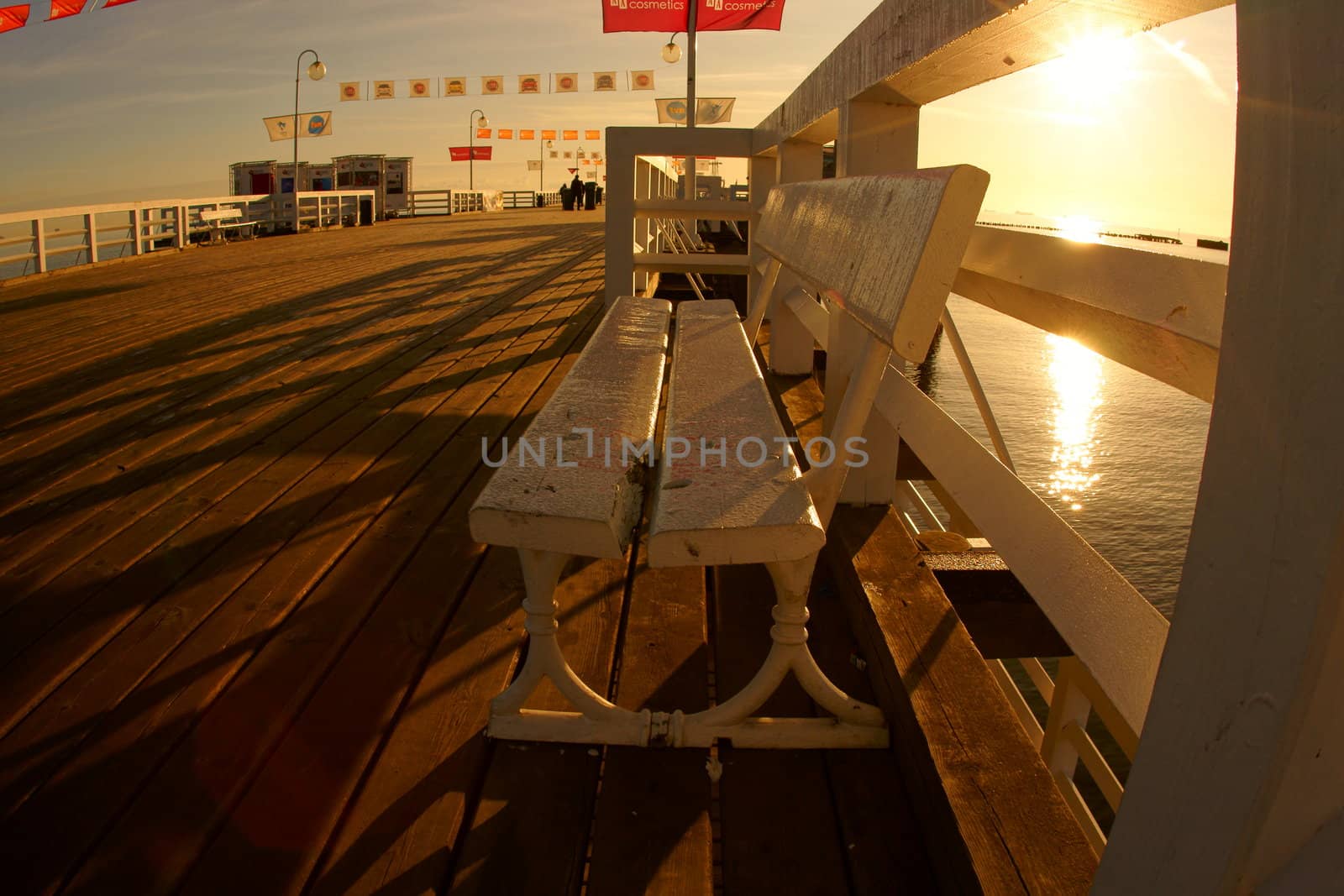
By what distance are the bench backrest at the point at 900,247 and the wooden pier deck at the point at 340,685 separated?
663 millimetres

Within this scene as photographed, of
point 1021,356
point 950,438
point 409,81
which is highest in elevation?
point 409,81

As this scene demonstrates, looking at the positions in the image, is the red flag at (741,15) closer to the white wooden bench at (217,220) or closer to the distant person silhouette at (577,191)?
the white wooden bench at (217,220)

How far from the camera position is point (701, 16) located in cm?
894

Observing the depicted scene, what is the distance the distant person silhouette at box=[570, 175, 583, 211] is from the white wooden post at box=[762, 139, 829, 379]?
29.3m

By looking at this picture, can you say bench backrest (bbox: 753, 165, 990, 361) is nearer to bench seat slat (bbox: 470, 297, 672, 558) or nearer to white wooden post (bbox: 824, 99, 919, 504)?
white wooden post (bbox: 824, 99, 919, 504)

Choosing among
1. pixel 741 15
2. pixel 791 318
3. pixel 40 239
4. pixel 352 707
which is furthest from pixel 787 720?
pixel 40 239

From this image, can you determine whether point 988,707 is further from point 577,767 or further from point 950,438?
point 577,767

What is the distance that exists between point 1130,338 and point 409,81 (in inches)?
1253

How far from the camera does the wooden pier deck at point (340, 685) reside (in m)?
1.23

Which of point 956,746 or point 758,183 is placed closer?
point 956,746

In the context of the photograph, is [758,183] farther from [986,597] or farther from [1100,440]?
[1100,440]

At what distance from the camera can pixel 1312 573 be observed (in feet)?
1.55

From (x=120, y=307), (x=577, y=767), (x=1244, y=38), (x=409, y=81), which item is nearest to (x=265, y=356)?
(x=120, y=307)

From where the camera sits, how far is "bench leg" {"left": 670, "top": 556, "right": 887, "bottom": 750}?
1447 mm
